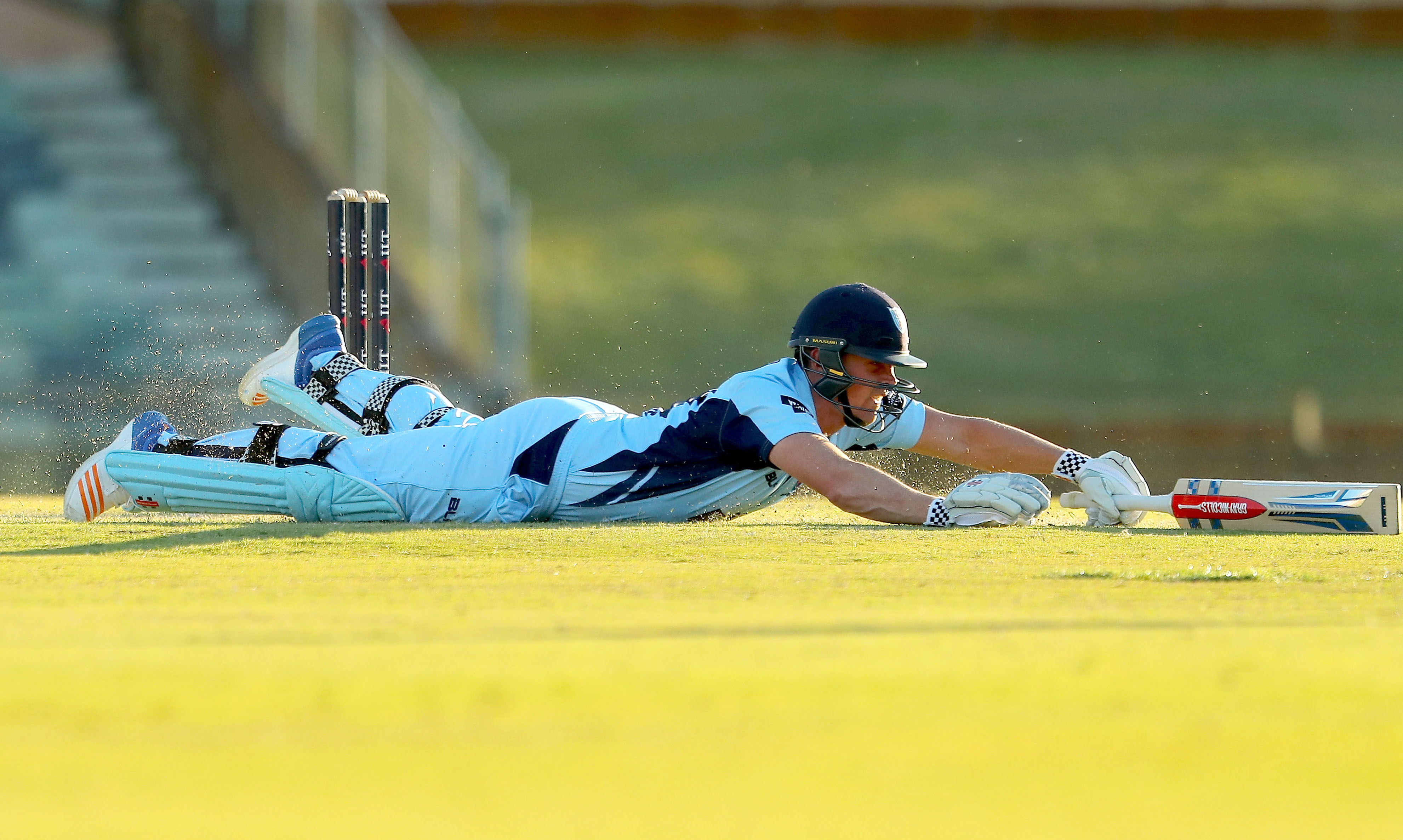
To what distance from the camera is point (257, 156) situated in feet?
39.2

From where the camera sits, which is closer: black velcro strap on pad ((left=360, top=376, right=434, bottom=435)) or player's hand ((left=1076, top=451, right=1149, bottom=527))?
player's hand ((left=1076, top=451, right=1149, bottom=527))

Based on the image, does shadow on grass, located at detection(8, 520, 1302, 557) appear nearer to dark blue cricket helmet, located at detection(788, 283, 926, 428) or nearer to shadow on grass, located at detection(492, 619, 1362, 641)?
dark blue cricket helmet, located at detection(788, 283, 926, 428)

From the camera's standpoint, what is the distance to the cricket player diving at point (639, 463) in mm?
5035

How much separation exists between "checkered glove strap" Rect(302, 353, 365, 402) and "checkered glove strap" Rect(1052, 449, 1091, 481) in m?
2.39

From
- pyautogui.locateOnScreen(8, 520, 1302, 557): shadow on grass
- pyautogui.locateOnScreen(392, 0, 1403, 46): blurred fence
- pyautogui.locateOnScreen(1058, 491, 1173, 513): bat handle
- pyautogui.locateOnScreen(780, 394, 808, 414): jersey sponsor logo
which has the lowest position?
pyautogui.locateOnScreen(8, 520, 1302, 557): shadow on grass

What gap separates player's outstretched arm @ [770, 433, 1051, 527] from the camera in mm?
4887

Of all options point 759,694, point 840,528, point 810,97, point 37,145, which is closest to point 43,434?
point 37,145

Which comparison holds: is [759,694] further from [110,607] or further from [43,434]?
[43,434]

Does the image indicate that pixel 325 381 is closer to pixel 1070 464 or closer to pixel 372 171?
pixel 1070 464

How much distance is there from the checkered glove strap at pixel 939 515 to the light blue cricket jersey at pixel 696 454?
41cm

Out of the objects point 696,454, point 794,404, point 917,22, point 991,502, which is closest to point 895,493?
point 991,502

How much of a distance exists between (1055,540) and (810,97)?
1550cm

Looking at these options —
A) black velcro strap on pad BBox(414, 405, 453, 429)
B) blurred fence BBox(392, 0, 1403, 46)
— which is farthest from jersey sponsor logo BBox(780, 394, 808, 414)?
blurred fence BBox(392, 0, 1403, 46)

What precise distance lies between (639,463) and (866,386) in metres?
0.72
